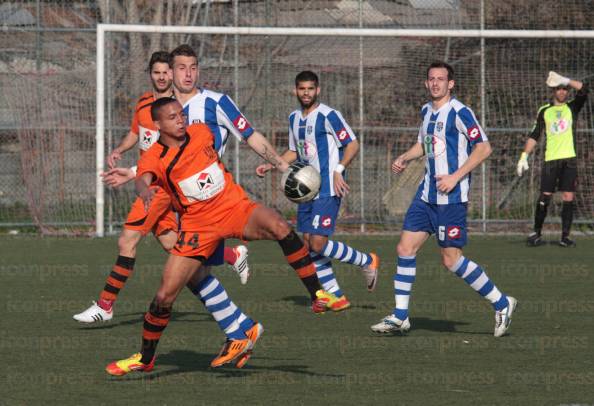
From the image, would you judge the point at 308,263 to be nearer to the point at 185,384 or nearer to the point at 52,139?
the point at 185,384

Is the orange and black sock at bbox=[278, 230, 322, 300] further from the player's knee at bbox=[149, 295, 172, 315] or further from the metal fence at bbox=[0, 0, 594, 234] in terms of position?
the metal fence at bbox=[0, 0, 594, 234]

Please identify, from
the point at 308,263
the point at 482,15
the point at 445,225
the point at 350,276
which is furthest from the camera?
the point at 482,15

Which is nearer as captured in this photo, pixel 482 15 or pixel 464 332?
pixel 464 332

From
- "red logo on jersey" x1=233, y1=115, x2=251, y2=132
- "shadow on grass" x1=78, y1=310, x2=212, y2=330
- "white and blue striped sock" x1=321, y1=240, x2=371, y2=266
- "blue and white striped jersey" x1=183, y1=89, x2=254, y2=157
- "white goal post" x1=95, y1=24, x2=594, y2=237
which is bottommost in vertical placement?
"shadow on grass" x1=78, y1=310, x2=212, y2=330

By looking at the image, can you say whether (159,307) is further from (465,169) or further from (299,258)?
(465,169)

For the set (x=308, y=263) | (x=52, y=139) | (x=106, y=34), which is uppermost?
(x=106, y=34)

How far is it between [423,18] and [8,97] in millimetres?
6699

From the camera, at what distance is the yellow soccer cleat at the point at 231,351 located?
6.29 metres

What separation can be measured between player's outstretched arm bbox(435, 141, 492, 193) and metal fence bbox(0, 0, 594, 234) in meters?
9.12

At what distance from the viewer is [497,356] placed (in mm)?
6871

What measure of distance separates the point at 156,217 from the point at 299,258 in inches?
71.5

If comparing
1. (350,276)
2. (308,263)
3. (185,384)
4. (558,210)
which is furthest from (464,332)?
(558,210)

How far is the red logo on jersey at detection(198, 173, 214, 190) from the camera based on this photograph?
623 cm

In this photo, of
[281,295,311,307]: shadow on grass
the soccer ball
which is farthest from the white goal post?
the soccer ball
